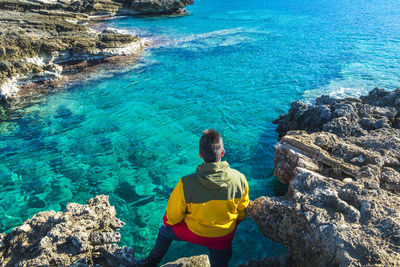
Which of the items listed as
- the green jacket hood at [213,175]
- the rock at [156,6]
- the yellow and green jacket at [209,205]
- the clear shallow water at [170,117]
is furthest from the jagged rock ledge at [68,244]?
the rock at [156,6]

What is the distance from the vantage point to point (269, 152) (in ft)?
28.0

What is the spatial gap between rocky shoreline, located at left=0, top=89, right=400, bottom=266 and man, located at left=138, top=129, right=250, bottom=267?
417mm

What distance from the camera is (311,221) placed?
3781 millimetres

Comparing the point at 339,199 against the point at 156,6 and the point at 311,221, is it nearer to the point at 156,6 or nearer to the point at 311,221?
the point at 311,221

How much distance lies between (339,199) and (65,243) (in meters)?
4.24

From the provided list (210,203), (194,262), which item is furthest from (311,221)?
(194,262)

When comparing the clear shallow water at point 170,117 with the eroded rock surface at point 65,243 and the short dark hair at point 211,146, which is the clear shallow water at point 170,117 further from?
the short dark hair at point 211,146

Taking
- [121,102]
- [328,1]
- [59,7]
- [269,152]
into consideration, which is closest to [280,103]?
[269,152]

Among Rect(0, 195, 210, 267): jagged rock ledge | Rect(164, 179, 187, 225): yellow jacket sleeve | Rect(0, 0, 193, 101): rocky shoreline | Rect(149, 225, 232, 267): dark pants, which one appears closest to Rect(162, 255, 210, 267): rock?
Rect(0, 195, 210, 267): jagged rock ledge

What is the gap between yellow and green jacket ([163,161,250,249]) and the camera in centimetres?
354

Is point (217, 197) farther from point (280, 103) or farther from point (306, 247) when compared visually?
point (280, 103)

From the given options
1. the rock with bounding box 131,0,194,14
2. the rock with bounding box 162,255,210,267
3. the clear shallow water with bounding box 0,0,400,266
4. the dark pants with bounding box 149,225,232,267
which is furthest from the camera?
the rock with bounding box 131,0,194,14

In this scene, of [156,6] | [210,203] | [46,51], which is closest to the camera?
[210,203]

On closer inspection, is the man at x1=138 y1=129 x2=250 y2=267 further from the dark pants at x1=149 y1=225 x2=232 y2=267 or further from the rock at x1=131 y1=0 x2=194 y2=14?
the rock at x1=131 y1=0 x2=194 y2=14
